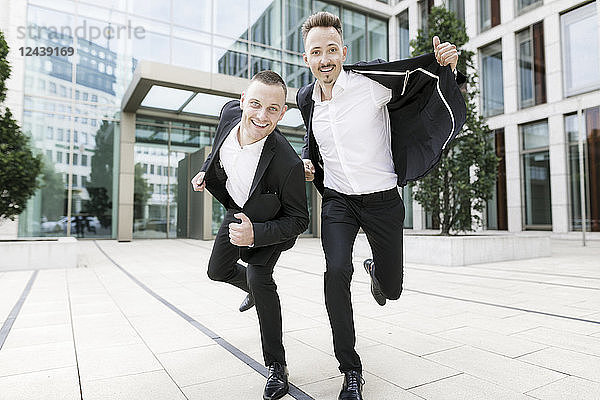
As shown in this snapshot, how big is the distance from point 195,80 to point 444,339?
12.9m

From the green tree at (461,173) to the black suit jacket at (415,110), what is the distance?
7477 millimetres

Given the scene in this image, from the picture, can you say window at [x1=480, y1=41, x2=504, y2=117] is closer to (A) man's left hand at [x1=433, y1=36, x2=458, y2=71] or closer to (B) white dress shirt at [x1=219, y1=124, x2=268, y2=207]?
(A) man's left hand at [x1=433, y1=36, x2=458, y2=71]

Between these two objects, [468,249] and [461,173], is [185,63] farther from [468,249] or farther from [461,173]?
[468,249]

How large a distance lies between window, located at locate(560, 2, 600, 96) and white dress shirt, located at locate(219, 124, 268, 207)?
1763 centimetres

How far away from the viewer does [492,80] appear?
63.7ft

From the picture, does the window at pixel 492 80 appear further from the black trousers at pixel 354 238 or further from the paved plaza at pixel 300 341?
the black trousers at pixel 354 238

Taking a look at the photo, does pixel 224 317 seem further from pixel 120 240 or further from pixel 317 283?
pixel 120 240

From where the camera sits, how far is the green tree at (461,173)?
1005 cm

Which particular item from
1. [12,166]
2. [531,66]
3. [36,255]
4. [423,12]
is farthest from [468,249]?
[423,12]

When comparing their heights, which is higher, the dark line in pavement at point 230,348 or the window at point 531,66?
the window at point 531,66

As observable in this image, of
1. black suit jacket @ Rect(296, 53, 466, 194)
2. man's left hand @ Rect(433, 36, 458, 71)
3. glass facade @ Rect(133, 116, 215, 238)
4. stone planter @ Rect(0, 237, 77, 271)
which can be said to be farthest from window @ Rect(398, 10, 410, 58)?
man's left hand @ Rect(433, 36, 458, 71)

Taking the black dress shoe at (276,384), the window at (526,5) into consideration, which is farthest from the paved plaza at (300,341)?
the window at (526,5)

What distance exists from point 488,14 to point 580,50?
4.62m

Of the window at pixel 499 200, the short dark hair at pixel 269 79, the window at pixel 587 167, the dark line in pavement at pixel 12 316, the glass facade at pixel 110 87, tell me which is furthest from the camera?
the window at pixel 499 200
